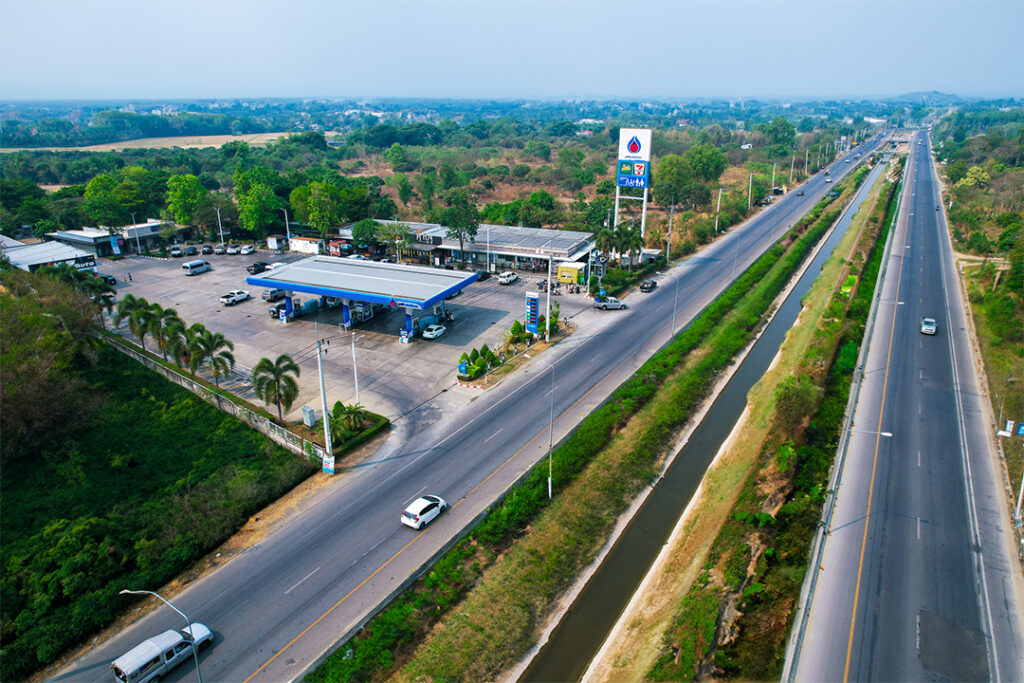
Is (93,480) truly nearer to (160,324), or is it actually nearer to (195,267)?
(160,324)

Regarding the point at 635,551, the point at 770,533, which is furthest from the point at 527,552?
the point at 770,533

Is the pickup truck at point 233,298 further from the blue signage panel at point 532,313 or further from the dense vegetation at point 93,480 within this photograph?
the blue signage panel at point 532,313

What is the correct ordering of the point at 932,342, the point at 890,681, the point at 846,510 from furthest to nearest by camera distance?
the point at 932,342
the point at 846,510
the point at 890,681

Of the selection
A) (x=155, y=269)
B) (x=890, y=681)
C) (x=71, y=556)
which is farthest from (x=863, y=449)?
(x=155, y=269)

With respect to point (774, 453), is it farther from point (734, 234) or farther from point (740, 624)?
point (734, 234)

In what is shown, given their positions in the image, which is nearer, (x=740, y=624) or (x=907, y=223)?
(x=740, y=624)

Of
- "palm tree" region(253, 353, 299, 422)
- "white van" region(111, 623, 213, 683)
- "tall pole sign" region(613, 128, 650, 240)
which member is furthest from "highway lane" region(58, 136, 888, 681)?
"tall pole sign" region(613, 128, 650, 240)

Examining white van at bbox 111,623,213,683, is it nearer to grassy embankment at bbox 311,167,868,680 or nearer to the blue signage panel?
grassy embankment at bbox 311,167,868,680
